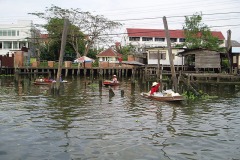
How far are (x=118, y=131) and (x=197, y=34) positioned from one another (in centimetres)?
3849

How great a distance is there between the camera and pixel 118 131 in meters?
12.7

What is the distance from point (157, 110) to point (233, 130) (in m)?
5.70

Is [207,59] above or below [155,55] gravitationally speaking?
below

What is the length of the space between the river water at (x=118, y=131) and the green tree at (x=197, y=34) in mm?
28369

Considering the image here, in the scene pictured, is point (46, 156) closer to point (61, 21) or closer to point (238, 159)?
point (238, 159)

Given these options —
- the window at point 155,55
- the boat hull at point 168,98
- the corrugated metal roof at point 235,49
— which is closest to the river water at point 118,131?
the boat hull at point 168,98

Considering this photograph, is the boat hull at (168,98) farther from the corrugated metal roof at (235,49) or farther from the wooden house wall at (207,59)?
the wooden house wall at (207,59)

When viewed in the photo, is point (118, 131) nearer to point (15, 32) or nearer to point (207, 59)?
point (207, 59)

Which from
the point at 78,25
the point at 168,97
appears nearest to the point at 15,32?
the point at 78,25

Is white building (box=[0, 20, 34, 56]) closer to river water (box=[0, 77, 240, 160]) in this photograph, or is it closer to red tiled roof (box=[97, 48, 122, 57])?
red tiled roof (box=[97, 48, 122, 57])

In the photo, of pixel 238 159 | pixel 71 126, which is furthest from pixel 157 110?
pixel 238 159

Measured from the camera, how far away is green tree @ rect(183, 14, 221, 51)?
1851 inches

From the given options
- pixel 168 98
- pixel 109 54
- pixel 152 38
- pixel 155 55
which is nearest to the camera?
pixel 168 98

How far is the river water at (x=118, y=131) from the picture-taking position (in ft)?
32.1
